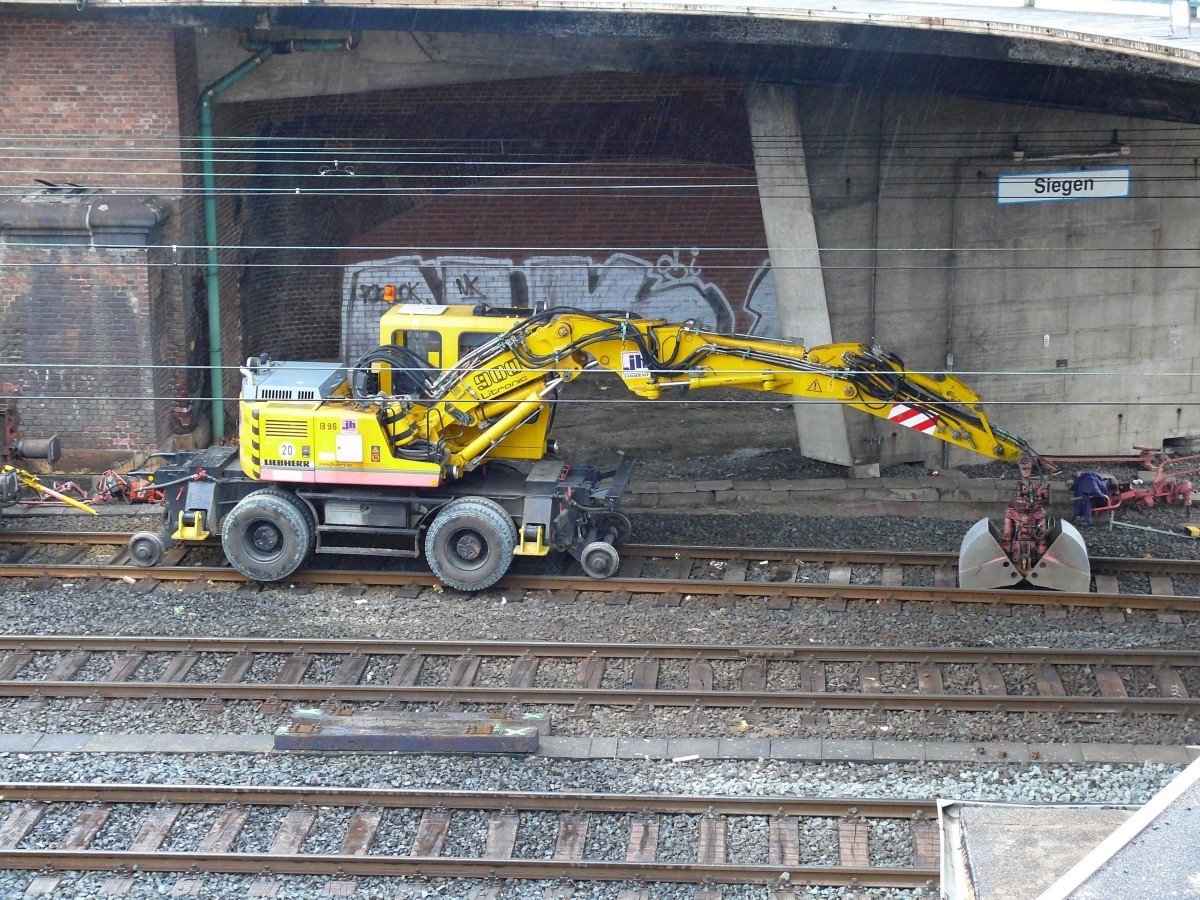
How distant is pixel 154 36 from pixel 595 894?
42.1 ft

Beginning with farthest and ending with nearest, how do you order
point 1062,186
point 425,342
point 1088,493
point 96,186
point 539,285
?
1. point 539,285
2. point 1062,186
3. point 96,186
4. point 1088,493
5. point 425,342

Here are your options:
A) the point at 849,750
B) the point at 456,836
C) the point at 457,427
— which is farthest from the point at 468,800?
the point at 457,427

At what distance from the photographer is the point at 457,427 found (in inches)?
608

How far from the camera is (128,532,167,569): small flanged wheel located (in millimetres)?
15781

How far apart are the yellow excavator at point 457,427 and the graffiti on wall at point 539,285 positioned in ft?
25.6

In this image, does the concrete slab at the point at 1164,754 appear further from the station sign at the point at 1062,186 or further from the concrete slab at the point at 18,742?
the concrete slab at the point at 18,742

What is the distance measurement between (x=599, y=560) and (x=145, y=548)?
5.00 m

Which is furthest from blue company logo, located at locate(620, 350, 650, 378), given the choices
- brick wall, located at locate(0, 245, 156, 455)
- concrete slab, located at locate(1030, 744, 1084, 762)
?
brick wall, located at locate(0, 245, 156, 455)

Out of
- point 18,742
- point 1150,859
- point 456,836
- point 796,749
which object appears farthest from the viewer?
point 18,742

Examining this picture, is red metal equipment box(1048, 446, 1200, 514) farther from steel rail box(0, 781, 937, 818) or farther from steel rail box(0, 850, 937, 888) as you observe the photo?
steel rail box(0, 850, 937, 888)

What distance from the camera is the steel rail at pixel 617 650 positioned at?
13531mm

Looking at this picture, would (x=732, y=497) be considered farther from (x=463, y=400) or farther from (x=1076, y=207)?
(x=1076, y=207)

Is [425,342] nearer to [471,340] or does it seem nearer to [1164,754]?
[471,340]

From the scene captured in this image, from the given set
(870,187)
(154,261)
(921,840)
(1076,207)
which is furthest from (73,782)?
(1076,207)
